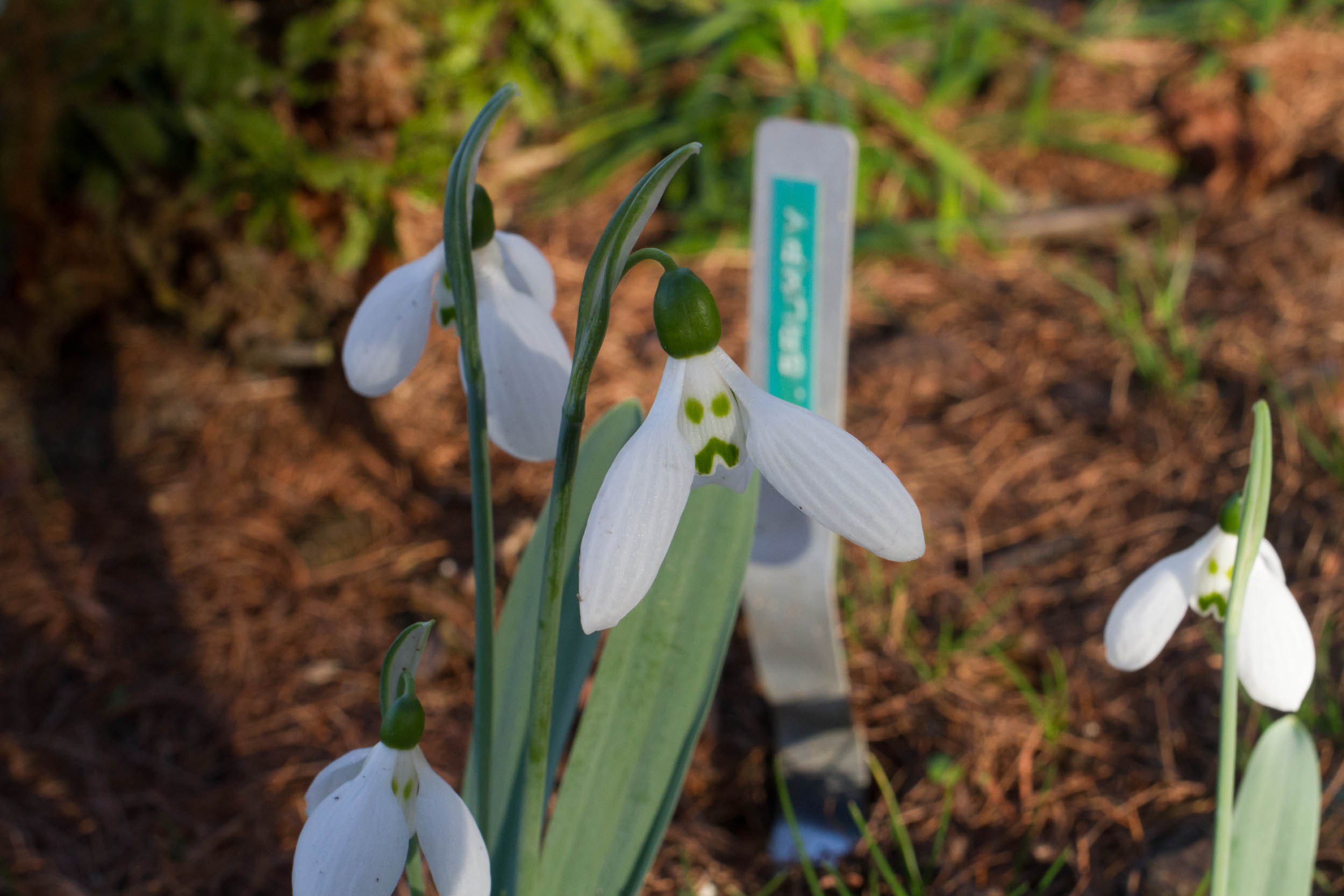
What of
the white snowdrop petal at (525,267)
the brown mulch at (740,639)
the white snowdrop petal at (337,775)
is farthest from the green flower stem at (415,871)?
the brown mulch at (740,639)

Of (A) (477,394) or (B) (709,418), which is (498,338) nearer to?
(A) (477,394)

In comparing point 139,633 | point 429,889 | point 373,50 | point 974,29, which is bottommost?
point 429,889

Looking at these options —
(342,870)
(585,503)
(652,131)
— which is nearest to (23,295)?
(652,131)

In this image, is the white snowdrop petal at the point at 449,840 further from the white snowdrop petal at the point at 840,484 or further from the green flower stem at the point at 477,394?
the white snowdrop petal at the point at 840,484

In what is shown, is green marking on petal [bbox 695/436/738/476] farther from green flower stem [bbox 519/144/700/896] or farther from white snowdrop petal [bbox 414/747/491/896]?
white snowdrop petal [bbox 414/747/491/896]

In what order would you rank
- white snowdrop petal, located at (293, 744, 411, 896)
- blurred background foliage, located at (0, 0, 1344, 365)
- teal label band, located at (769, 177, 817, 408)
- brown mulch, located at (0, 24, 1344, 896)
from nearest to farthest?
white snowdrop petal, located at (293, 744, 411, 896) < teal label band, located at (769, 177, 817, 408) < brown mulch, located at (0, 24, 1344, 896) < blurred background foliage, located at (0, 0, 1344, 365)

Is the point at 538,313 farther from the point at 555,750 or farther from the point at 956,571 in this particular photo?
the point at 956,571

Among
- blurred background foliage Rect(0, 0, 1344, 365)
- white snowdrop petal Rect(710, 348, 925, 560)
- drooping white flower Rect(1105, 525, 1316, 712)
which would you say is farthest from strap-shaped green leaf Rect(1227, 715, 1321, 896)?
blurred background foliage Rect(0, 0, 1344, 365)
